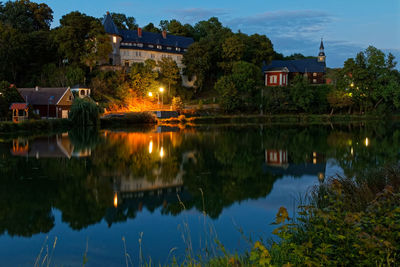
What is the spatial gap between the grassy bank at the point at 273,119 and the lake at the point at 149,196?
95.7 feet

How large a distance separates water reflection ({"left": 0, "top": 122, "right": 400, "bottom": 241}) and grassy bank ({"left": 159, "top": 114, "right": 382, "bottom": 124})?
87.0 feet

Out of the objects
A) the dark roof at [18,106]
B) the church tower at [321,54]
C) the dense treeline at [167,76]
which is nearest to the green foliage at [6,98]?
the dark roof at [18,106]

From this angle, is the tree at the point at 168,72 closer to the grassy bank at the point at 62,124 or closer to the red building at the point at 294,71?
the grassy bank at the point at 62,124

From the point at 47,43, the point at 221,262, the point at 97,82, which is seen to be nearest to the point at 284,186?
the point at 221,262

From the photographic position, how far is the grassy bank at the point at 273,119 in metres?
50.9

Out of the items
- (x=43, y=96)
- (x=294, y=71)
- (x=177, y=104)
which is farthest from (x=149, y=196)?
(x=294, y=71)

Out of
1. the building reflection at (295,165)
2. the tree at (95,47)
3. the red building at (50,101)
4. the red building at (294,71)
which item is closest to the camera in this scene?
the building reflection at (295,165)

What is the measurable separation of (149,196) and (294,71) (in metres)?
57.9

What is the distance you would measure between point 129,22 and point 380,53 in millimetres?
53981

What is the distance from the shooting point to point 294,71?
6500 centimetres

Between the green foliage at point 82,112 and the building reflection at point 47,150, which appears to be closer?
the building reflection at point 47,150

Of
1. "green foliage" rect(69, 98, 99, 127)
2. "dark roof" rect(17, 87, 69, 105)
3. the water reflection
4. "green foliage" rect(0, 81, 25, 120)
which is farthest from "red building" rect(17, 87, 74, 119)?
the water reflection

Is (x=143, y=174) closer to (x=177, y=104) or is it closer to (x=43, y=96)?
(x=43, y=96)

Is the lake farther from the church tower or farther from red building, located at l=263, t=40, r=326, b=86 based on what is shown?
the church tower
